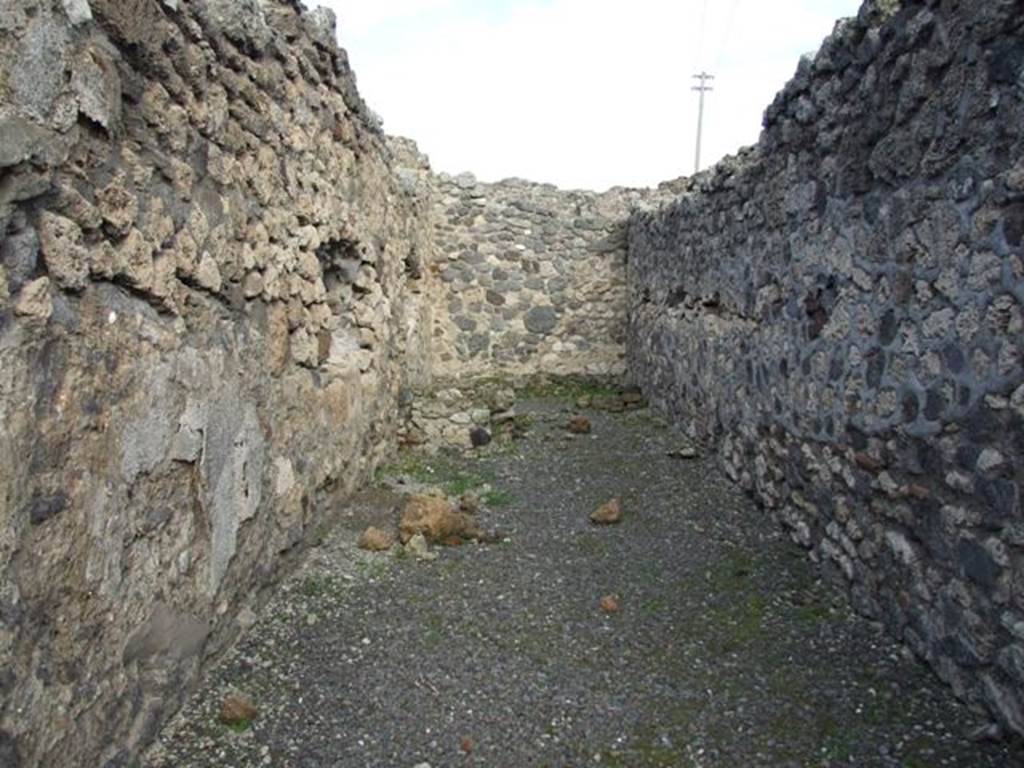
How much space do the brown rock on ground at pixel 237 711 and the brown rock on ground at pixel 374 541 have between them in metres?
1.39

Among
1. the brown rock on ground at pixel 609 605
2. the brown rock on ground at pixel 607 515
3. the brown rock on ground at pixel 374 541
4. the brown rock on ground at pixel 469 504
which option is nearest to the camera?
the brown rock on ground at pixel 609 605

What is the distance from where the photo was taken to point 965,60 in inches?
A: 96.2

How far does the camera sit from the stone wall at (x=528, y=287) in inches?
372

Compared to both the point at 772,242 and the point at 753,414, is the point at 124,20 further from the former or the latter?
the point at 753,414

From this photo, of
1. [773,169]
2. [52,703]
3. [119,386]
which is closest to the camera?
[52,703]

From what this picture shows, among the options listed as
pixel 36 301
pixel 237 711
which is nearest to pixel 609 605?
pixel 237 711

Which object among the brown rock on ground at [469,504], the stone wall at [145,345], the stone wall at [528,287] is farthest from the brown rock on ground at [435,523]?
the stone wall at [528,287]

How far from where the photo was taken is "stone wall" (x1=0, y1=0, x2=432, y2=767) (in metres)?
1.71

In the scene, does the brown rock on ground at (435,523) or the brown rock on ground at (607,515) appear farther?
the brown rock on ground at (607,515)

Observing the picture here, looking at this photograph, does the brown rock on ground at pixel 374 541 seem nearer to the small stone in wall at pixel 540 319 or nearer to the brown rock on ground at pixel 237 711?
the brown rock on ground at pixel 237 711

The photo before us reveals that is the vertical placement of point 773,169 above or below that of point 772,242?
above

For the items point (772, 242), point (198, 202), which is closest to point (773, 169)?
point (772, 242)

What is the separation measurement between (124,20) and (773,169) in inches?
130

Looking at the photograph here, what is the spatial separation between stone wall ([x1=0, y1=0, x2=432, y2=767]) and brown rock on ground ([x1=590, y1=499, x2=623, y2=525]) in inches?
60.3
